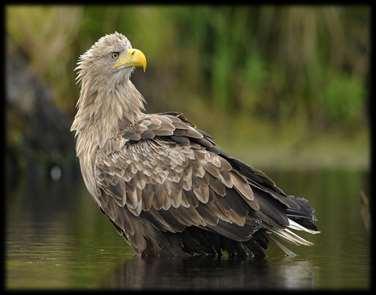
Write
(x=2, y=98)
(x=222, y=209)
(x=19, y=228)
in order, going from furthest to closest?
(x=2, y=98), (x=19, y=228), (x=222, y=209)

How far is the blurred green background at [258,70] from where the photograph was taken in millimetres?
32250

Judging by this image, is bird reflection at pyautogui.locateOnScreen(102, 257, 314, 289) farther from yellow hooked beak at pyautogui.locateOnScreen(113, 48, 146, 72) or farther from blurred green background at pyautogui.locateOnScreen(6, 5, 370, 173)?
blurred green background at pyautogui.locateOnScreen(6, 5, 370, 173)

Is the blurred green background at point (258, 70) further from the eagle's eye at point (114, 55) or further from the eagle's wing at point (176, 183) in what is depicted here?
the eagle's wing at point (176, 183)

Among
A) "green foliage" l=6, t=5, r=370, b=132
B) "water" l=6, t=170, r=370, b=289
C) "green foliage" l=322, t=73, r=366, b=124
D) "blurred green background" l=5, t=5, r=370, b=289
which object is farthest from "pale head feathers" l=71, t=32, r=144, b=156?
"green foliage" l=322, t=73, r=366, b=124

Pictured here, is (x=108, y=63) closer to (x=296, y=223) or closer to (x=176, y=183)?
(x=176, y=183)

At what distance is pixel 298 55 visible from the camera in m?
32.8

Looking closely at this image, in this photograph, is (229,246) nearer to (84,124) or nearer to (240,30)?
(84,124)

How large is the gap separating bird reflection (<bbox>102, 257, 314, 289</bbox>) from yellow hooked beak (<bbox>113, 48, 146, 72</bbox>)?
2416 millimetres

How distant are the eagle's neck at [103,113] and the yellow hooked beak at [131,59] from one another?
0.33 metres

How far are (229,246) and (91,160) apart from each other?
1.92 m

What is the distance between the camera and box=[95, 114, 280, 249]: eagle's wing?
14.5m

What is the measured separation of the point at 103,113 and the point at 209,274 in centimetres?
304

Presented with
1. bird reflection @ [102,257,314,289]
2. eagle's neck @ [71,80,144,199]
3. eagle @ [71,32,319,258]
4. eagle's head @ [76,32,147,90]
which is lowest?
bird reflection @ [102,257,314,289]
